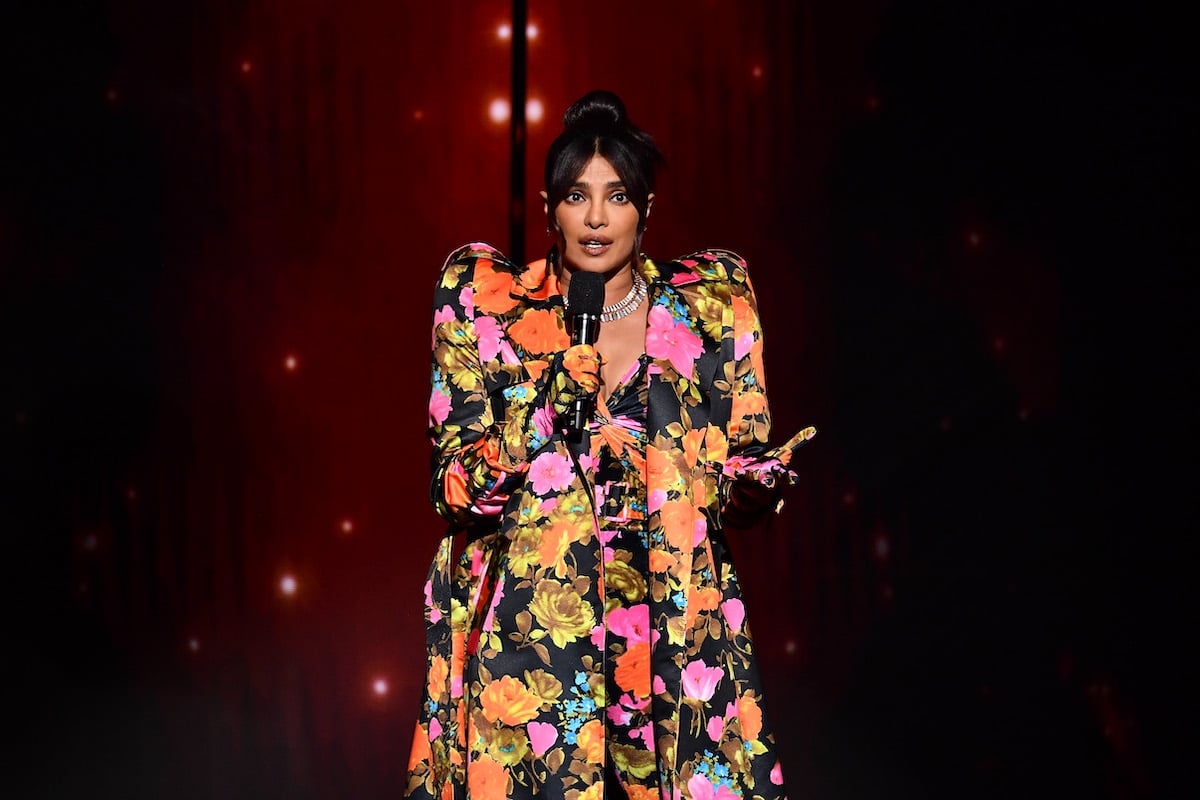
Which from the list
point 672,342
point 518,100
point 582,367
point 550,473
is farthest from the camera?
point 518,100

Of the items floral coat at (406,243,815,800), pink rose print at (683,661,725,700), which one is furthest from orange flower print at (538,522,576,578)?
pink rose print at (683,661,725,700)

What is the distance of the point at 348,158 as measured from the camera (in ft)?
8.31

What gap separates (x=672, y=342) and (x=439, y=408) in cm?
32

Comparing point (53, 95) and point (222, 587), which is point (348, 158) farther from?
point (222, 587)

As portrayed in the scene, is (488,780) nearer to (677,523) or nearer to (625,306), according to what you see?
(677,523)

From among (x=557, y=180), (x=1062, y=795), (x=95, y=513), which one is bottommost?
(x=1062, y=795)

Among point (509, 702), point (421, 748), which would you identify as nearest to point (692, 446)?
point (509, 702)

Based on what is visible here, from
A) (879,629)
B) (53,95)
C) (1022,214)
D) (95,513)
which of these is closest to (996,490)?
(879,629)

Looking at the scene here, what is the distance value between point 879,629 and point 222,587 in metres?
1.34

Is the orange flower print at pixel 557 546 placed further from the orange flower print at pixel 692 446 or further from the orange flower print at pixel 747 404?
the orange flower print at pixel 747 404

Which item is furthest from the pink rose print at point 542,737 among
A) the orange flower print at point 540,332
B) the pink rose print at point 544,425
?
the orange flower print at point 540,332

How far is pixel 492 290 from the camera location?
1738mm

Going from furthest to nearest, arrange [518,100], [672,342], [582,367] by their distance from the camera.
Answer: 1. [518,100]
2. [672,342]
3. [582,367]

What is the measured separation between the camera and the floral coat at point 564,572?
1.58 meters
